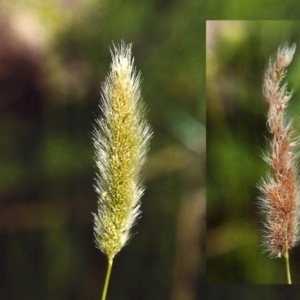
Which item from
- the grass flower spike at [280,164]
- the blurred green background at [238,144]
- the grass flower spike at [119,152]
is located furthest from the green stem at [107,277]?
the grass flower spike at [280,164]

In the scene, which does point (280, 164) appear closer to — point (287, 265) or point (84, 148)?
point (287, 265)

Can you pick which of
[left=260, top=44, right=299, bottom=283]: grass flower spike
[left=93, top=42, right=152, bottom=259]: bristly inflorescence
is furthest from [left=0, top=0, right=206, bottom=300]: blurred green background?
Answer: [left=260, top=44, right=299, bottom=283]: grass flower spike

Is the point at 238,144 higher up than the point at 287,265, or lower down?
higher up

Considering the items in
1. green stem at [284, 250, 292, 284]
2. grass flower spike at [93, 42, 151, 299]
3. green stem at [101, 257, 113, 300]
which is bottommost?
green stem at [101, 257, 113, 300]

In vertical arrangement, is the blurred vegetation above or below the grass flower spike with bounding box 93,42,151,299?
below

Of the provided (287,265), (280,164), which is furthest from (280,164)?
(287,265)

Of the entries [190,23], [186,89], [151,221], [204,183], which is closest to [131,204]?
[151,221]

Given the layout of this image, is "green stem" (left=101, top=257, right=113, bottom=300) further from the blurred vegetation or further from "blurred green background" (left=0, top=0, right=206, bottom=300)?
the blurred vegetation
